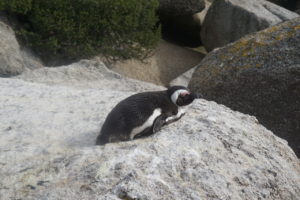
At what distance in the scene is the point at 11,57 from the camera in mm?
6137

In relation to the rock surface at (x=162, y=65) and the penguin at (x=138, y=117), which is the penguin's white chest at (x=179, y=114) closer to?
the penguin at (x=138, y=117)

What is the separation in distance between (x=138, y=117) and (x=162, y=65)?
6.80 metres

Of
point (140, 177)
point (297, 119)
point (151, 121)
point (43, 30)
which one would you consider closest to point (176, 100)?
point (151, 121)

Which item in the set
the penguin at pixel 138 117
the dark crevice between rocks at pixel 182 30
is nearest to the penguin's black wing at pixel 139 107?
the penguin at pixel 138 117

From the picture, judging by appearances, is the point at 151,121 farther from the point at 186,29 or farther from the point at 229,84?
the point at 186,29

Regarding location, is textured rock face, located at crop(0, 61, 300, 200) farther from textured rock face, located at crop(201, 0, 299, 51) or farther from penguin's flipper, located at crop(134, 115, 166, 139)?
textured rock face, located at crop(201, 0, 299, 51)

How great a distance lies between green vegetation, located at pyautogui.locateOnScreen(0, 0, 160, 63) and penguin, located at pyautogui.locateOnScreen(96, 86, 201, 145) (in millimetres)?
4627

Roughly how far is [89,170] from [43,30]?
5650 millimetres

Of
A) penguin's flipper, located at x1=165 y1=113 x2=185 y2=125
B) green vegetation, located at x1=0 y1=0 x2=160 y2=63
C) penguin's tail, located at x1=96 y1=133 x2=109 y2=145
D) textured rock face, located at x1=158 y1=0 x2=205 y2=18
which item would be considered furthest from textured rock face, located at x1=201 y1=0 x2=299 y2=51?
penguin's tail, located at x1=96 y1=133 x2=109 y2=145

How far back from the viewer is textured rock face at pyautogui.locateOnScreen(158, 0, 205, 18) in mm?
10250

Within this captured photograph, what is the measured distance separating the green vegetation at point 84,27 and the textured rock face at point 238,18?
6.72ft

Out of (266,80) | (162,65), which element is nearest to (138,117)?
(266,80)

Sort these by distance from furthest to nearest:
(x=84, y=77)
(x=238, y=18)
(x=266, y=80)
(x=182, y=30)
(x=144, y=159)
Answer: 1. (x=182, y=30)
2. (x=238, y=18)
3. (x=84, y=77)
4. (x=266, y=80)
5. (x=144, y=159)

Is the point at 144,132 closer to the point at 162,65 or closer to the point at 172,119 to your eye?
the point at 172,119
